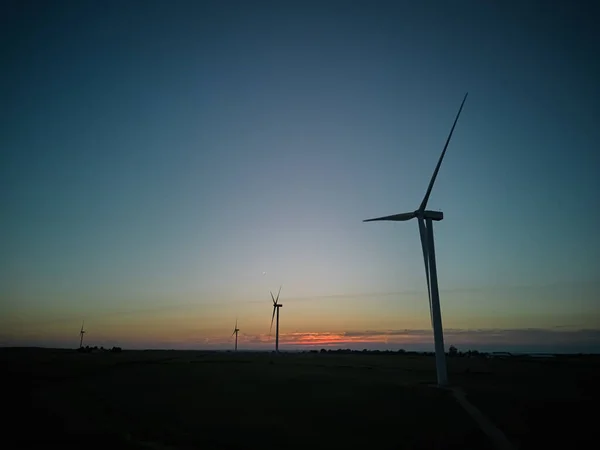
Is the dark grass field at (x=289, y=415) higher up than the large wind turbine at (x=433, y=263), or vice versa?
the large wind turbine at (x=433, y=263)

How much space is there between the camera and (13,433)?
29.8 m

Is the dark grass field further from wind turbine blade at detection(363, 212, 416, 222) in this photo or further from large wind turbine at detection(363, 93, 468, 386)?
wind turbine blade at detection(363, 212, 416, 222)

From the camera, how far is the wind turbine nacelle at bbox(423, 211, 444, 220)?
158 feet

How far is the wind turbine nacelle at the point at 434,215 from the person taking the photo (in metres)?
48.2

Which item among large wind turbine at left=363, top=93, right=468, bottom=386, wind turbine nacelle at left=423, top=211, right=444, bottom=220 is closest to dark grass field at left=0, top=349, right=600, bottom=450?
large wind turbine at left=363, top=93, right=468, bottom=386

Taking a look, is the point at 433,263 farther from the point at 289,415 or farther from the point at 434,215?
the point at 289,415

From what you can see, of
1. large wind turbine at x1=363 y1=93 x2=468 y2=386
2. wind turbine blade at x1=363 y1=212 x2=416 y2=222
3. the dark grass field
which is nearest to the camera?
the dark grass field

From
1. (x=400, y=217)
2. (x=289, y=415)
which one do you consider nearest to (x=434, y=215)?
(x=400, y=217)

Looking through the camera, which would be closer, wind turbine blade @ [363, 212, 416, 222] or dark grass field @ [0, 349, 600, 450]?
dark grass field @ [0, 349, 600, 450]

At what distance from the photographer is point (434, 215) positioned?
159 ft

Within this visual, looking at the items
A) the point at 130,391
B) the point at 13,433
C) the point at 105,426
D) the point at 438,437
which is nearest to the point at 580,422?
the point at 438,437

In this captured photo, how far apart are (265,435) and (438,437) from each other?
12174mm

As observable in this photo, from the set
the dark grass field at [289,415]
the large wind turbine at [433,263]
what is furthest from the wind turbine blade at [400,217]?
the dark grass field at [289,415]

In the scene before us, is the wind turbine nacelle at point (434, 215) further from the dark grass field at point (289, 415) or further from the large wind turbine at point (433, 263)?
the dark grass field at point (289, 415)
